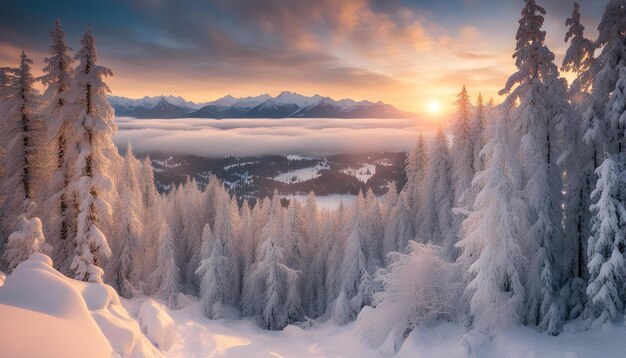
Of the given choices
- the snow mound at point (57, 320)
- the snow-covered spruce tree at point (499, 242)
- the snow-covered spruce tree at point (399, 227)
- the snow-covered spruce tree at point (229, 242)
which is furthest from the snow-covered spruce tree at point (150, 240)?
the snow-covered spruce tree at point (499, 242)

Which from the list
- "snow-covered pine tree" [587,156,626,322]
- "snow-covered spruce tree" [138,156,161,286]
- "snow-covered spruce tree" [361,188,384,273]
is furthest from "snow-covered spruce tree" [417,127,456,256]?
"snow-covered spruce tree" [138,156,161,286]

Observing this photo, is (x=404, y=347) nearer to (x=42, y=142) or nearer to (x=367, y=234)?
(x=367, y=234)

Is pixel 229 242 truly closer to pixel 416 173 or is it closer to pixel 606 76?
pixel 416 173

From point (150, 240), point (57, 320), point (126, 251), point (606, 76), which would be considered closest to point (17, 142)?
point (126, 251)

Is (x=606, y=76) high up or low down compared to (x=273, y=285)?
up

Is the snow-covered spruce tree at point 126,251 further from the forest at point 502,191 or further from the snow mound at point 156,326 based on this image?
the snow mound at point 156,326

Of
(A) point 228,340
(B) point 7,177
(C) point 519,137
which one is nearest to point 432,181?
(C) point 519,137

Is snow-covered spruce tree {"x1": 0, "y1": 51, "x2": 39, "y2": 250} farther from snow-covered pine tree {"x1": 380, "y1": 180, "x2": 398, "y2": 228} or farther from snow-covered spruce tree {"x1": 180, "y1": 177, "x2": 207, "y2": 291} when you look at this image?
snow-covered pine tree {"x1": 380, "y1": 180, "x2": 398, "y2": 228}
